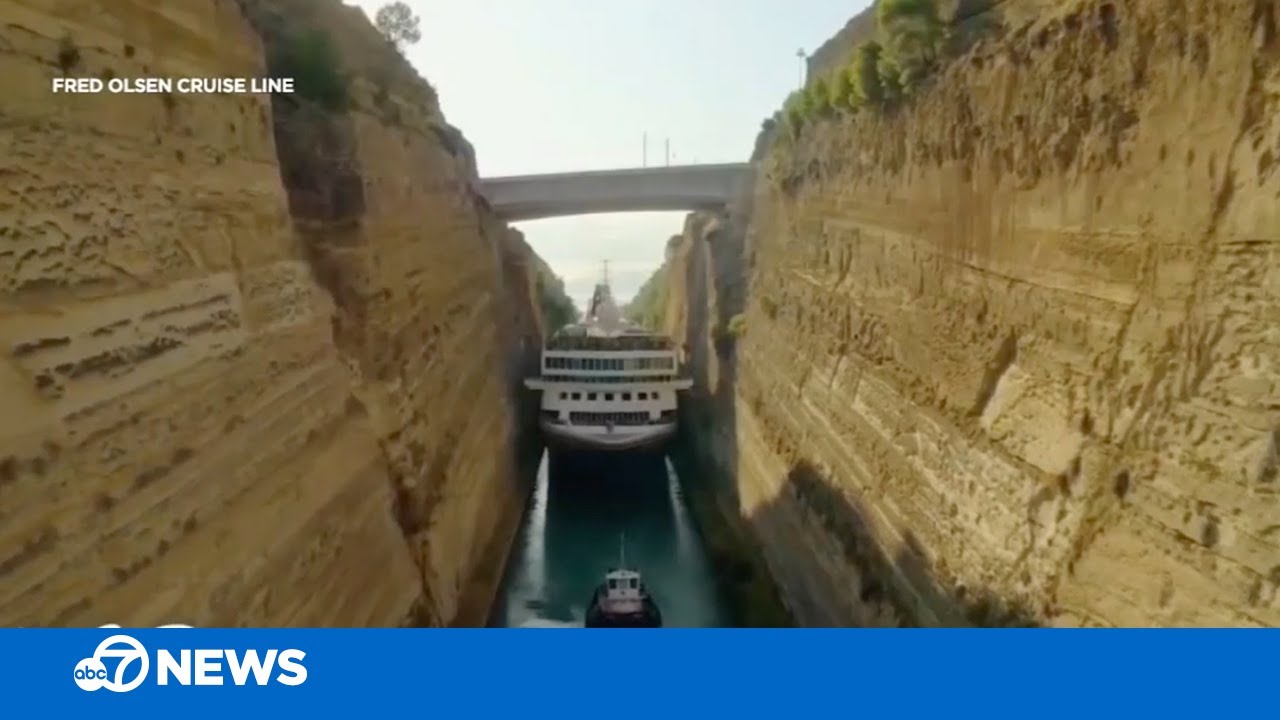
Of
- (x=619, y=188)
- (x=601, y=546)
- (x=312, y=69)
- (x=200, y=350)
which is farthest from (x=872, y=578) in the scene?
(x=619, y=188)

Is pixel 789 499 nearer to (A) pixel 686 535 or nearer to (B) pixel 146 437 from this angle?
(A) pixel 686 535

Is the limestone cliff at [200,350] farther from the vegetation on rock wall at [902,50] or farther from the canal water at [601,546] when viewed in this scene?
the vegetation on rock wall at [902,50]

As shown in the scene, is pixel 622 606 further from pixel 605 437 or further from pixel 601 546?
pixel 605 437

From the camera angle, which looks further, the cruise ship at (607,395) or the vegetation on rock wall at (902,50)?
the cruise ship at (607,395)

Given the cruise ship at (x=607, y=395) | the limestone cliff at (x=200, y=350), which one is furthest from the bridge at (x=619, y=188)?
the limestone cliff at (x=200, y=350)

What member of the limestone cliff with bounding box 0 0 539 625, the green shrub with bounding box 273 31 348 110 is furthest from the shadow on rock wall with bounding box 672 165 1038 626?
the green shrub with bounding box 273 31 348 110

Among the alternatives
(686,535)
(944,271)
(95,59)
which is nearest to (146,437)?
(95,59)
